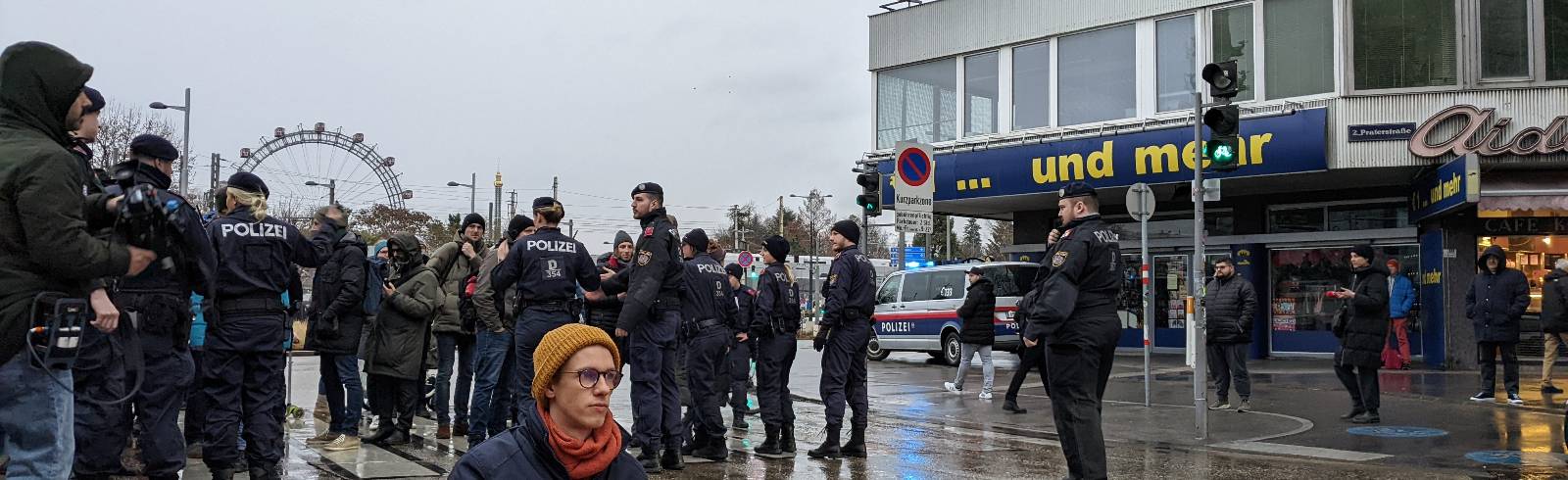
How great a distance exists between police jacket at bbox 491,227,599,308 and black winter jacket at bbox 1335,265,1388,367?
24.4ft

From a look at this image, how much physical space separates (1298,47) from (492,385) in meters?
15.6

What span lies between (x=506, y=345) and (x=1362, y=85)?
15.1 meters

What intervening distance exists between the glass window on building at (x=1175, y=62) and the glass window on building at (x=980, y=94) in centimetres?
340

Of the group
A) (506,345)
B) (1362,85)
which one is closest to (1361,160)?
(1362,85)

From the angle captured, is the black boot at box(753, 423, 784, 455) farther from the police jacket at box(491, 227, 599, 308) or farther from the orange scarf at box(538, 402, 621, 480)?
the orange scarf at box(538, 402, 621, 480)

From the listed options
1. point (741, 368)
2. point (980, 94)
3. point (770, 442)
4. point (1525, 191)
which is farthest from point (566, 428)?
point (980, 94)

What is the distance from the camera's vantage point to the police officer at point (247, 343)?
20.7ft

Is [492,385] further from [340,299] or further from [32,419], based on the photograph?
[32,419]

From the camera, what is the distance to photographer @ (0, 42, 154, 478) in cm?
388

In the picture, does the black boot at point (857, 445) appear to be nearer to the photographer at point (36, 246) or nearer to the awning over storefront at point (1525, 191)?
the photographer at point (36, 246)

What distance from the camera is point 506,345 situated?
8.70 metres

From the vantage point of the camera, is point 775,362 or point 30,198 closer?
point 30,198

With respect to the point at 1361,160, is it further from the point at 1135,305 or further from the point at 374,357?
the point at 374,357

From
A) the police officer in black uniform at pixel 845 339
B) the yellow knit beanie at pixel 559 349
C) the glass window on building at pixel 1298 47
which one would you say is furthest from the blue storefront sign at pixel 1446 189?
the yellow knit beanie at pixel 559 349
